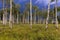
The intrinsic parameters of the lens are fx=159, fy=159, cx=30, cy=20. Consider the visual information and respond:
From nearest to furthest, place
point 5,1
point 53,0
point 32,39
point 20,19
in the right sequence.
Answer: point 32,39 → point 53,0 → point 5,1 → point 20,19

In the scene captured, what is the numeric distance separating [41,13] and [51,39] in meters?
80.4

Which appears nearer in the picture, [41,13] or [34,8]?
[34,8]

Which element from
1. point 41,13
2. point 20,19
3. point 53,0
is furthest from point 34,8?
point 53,0

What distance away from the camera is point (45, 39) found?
605 inches

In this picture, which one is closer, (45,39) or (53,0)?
(45,39)

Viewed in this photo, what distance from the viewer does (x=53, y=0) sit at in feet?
A: 130

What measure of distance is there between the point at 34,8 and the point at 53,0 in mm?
43159

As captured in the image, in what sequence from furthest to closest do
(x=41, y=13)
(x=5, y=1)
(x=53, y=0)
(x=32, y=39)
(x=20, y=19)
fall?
(x=20, y=19) → (x=41, y=13) → (x=5, y=1) → (x=53, y=0) → (x=32, y=39)

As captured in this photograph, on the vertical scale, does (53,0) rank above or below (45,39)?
above

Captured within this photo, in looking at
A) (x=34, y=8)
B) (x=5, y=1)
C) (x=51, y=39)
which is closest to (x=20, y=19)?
(x=34, y=8)

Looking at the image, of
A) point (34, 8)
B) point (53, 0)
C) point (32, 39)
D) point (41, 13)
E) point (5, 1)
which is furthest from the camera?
point (41, 13)

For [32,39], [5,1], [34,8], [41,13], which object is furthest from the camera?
[41,13]

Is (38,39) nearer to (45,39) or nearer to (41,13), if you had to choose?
(45,39)

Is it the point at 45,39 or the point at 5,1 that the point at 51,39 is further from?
the point at 5,1
